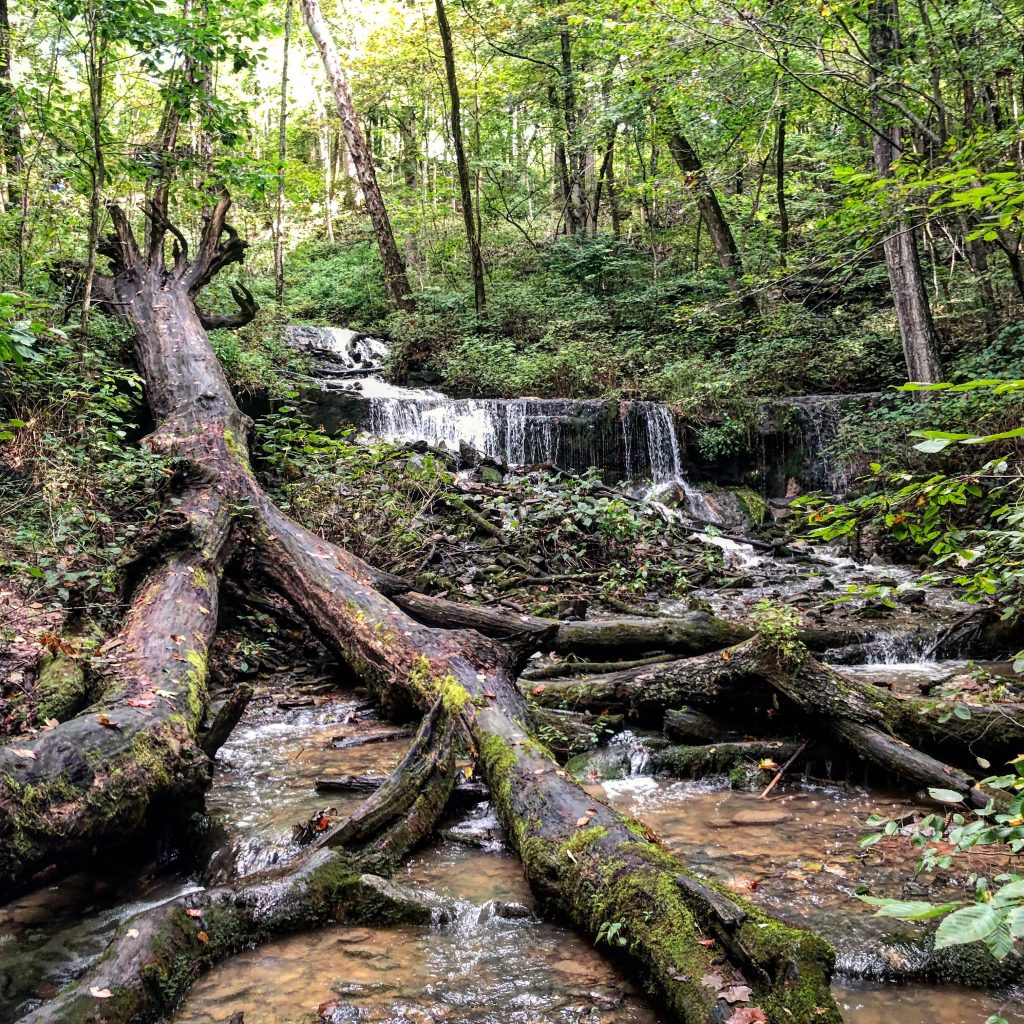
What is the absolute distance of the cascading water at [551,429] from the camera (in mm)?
13797

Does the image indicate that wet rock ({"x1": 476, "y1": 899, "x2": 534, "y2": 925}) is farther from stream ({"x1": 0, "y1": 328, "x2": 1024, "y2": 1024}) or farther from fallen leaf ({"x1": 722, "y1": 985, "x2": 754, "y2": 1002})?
fallen leaf ({"x1": 722, "y1": 985, "x2": 754, "y2": 1002})

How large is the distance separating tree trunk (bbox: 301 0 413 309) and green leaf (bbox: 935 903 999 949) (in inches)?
754

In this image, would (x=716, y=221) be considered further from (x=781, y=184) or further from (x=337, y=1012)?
(x=337, y=1012)

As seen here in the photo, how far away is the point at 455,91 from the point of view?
46.9ft

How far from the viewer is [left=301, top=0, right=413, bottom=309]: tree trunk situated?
17875mm

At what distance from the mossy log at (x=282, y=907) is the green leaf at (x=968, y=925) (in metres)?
2.30

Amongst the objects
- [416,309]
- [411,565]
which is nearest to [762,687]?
[411,565]

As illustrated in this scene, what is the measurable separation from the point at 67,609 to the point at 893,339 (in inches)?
622

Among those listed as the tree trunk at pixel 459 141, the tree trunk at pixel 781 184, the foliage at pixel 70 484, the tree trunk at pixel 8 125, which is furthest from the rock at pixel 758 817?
the tree trunk at pixel 781 184

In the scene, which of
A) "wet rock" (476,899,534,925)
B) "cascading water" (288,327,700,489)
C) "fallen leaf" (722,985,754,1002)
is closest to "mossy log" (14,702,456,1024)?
"wet rock" (476,899,534,925)

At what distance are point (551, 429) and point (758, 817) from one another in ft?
35.1

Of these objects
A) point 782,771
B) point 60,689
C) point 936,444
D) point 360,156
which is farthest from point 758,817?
point 360,156

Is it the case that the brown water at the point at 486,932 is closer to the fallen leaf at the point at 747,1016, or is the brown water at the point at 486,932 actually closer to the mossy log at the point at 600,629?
the fallen leaf at the point at 747,1016

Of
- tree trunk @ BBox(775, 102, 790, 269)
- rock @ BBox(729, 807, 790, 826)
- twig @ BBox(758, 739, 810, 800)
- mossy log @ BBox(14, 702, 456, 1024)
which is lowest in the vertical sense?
rock @ BBox(729, 807, 790, 826)
